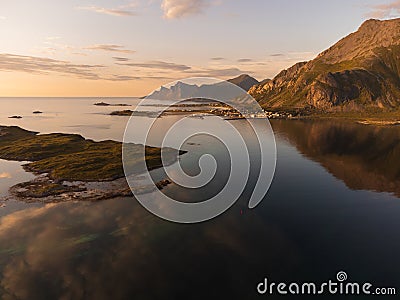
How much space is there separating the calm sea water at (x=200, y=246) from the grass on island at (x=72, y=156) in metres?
14.2

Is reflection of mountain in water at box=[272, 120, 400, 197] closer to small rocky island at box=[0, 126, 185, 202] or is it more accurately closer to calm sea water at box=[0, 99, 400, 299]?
calm sea water at box=[0, 99, 400, 299]

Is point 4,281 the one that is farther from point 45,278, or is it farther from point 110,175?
point 110,175

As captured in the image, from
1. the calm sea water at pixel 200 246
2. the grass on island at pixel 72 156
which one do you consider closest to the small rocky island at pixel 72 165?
the grass on island at pixel 72 156

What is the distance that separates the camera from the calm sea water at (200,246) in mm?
36750

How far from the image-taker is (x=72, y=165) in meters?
86.2

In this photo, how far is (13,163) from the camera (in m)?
94.8

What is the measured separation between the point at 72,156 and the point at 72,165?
13.6 m

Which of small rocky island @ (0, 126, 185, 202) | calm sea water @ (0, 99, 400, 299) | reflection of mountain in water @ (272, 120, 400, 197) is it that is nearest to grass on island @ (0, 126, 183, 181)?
small rocky island @ (0, 126, 185, 202)

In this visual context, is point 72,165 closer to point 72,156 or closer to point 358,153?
point 72,156

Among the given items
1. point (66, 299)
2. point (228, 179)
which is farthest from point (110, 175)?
point (66, 299)

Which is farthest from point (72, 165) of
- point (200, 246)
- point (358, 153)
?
point (358, 153)

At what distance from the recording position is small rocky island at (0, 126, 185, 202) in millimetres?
66875

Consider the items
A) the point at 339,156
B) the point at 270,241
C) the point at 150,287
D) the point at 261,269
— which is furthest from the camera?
the point at 339,156

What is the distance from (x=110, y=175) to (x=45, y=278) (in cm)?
4317
